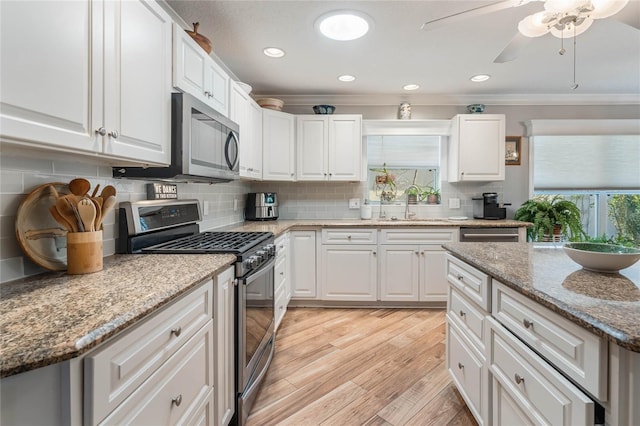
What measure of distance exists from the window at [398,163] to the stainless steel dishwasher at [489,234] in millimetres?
835

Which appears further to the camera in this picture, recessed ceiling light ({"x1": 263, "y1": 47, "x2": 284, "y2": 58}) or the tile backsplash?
recessed ceiling light ({"x1": 263, "y1": 47, "x2": 284, "y2": 58})

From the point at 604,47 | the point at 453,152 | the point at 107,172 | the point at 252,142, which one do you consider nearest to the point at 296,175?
the point at 252,142

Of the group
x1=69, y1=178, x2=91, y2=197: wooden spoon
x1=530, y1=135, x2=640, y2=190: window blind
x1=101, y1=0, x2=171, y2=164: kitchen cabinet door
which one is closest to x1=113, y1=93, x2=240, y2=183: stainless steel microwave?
x1=101, y1=0, x2=171, y2=164: kitchen cabinet door

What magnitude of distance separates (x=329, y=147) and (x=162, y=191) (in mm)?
1989

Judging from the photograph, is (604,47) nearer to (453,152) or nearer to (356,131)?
(453,152)

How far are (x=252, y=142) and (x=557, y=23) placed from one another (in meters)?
2.29

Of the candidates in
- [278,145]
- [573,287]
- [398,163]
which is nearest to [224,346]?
[573,287]

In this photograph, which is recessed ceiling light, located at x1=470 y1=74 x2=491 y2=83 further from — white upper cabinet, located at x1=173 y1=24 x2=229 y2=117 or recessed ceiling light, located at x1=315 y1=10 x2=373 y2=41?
white upper cabinet, located at x1=173 y1=24 x2=229 y2=117

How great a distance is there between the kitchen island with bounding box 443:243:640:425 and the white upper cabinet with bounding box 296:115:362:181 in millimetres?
1959

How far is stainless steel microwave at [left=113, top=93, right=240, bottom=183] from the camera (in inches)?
60.7

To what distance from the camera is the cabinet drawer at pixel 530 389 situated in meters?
0.84

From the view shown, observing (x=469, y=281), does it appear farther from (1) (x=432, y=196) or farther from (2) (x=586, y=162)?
(2) (x=586, y=162)

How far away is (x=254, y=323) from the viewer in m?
1.74

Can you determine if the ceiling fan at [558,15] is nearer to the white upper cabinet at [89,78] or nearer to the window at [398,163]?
the white upper cabinet at [89,78]
